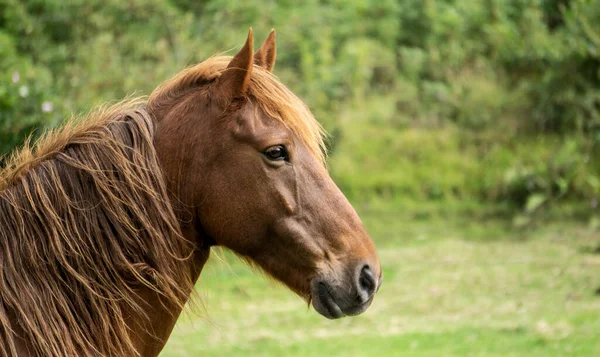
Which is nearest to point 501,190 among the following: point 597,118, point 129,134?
point 597,118

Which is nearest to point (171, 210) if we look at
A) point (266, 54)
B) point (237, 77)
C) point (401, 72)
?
A: point (237, 77)

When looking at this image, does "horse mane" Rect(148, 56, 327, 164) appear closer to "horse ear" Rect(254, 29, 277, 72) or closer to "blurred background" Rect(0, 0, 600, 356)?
"horse ear" Rect(254, 29, 277, 72)

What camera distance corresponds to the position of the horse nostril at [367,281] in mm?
2416

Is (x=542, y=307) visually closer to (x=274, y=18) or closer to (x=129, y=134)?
(x=274, y=18)

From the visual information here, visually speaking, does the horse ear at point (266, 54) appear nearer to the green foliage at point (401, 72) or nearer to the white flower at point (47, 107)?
the white flower at point (47, 107)

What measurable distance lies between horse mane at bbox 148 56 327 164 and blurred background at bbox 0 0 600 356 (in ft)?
1.87

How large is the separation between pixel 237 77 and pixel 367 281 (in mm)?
774

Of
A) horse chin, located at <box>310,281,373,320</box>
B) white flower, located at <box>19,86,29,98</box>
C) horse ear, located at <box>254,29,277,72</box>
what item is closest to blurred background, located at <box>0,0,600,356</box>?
white flower, located at <box>19,86,29,98</box>

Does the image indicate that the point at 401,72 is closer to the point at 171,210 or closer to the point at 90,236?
the point at 171,210

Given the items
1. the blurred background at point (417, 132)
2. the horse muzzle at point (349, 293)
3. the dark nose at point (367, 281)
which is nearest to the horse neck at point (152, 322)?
the blurred background at point (417, 132)

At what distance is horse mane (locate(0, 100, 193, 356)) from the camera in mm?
2278

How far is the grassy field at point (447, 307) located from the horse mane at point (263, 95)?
87.8 inches

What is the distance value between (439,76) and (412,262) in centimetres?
558

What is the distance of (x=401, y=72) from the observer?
14.5 m
